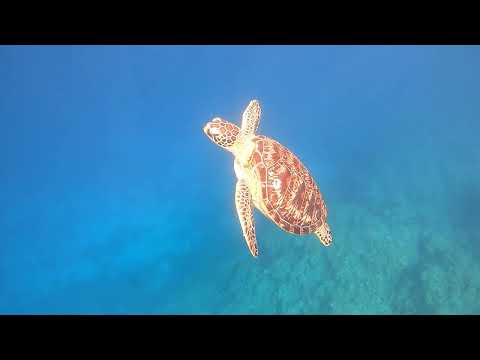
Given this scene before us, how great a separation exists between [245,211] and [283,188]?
1.70ft

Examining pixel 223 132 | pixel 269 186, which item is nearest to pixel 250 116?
pixel 223 132

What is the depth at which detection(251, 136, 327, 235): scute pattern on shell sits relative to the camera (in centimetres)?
350

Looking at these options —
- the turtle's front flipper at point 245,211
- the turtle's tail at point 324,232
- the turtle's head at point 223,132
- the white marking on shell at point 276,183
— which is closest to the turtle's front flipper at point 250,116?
the turtle's head at point 223,132

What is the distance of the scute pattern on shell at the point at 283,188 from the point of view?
3498 mm

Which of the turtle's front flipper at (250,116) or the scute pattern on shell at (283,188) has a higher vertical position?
the turtle's front flipper at (250,116)

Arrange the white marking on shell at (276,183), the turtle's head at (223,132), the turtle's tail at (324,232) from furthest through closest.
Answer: the turtle's tail at (324,232)
the turtle's head at (223,132)
the white marking on shell at (276,183)

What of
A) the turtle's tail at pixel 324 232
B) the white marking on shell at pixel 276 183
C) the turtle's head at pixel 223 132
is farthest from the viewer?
the turtle's tail at pixel 324 232

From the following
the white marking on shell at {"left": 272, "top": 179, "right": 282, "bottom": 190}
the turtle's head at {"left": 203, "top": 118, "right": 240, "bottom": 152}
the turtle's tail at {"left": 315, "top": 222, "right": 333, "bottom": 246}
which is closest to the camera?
the white marking on shell at {"left": 272, "top": 179, "right": 282, "bottom": 190}

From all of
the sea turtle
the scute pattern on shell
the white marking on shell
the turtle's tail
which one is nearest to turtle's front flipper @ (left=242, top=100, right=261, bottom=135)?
the sea turtle

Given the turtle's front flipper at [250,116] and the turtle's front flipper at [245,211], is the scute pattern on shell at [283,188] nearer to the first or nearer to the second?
the turtle's front flipper at [245,211]

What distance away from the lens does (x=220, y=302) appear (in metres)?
4.64

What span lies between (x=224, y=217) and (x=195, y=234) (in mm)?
539

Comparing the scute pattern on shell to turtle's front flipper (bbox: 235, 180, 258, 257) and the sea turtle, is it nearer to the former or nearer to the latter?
the sea turtle
